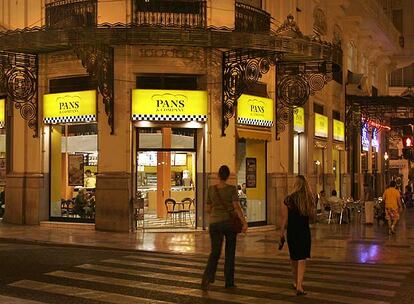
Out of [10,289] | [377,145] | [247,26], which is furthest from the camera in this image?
[377,145]

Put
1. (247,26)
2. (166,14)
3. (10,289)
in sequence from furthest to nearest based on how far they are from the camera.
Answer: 1. (247,26)
2. (166,14)
3. (10,289)

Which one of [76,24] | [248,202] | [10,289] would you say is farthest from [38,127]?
[10,289]

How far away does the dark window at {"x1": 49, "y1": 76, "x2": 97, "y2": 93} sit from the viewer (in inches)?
773

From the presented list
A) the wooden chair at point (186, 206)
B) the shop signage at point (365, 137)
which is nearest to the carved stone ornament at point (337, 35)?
the shop signage at point (365, 137)

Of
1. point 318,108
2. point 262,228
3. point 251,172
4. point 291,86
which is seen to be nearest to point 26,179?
point 251,172

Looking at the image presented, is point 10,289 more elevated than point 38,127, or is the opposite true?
point 38,127

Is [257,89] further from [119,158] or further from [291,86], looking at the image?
[119,158]

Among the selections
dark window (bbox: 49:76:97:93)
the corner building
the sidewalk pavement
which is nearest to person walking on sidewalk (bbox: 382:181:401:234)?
the sidewalk pavement

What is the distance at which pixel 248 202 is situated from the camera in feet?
69.3

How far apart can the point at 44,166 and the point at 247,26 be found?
7.78 m

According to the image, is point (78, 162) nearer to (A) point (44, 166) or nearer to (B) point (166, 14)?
(A) point (44, 166)

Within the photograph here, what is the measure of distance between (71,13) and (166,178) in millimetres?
5809

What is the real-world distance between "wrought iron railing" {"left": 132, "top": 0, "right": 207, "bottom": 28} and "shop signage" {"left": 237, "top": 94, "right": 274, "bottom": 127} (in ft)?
8.87

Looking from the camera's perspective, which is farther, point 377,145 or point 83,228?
point 377,145
